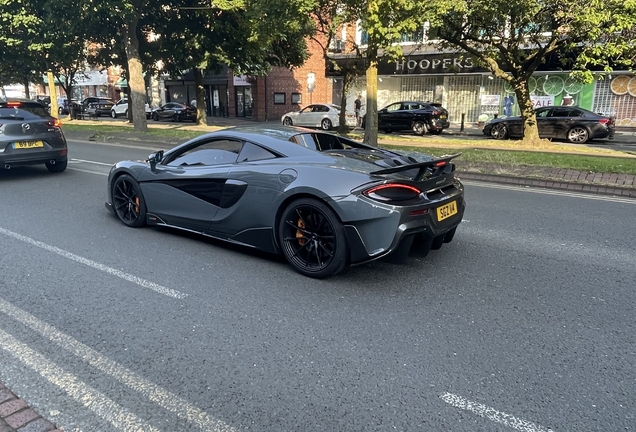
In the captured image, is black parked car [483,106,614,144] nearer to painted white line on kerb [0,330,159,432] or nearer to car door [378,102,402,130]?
car door [378,102,402,130]

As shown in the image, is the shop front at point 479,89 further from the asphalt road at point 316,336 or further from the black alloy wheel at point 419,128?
the asphalt road at point 316,336

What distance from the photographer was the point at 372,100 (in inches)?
601

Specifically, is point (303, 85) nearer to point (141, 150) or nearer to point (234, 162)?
point (141, 150)

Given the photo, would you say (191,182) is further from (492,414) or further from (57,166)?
(57,166)

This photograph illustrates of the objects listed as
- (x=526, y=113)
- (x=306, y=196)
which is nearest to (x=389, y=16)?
(x=526, y=113)

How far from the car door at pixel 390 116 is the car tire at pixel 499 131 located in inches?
196

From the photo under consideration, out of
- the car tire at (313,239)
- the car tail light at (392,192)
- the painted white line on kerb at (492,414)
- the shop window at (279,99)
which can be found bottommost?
the painted white line on kerb at (492,414)

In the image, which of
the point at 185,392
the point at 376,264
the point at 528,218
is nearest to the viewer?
the point at 185,392

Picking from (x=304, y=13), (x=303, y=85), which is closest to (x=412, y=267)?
(x=304, y=13)

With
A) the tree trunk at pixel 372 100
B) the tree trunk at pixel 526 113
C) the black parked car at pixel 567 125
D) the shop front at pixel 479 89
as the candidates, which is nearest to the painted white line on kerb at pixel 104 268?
the tree trunk at pixel 372 100

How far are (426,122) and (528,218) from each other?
17.0 m

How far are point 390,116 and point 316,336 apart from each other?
22.3m

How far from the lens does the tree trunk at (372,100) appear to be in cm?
1506

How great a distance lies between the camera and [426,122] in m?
23.5
